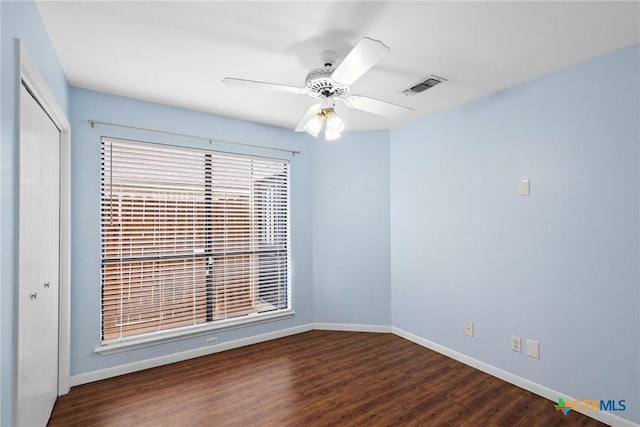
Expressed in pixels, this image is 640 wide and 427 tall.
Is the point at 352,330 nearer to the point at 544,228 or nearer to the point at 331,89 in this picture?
the point at 544,228

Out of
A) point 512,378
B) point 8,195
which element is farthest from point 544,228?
point 8,195

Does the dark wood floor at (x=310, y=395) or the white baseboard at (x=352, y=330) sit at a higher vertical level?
the white baseboard at (x=352, y=330)

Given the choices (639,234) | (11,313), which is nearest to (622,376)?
(639,234)

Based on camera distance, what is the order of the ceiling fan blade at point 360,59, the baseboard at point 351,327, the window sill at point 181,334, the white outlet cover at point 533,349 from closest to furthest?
the ceiling fan blade at point 360,59
the white outlet cover at point 533,349
the window sill at point 181,334
the baseboard at point 351,327

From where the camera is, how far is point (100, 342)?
2.66 m

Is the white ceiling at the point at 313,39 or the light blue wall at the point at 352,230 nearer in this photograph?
the white ceiling at the point at 313,39

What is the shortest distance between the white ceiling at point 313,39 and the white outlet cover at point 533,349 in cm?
210

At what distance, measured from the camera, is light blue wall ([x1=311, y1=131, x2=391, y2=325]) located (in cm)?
387

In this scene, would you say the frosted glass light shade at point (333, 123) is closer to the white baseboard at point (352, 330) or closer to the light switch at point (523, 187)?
the light switch at point (523, 187)

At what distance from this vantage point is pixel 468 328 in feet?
9.73

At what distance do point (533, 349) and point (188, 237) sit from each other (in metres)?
3.19

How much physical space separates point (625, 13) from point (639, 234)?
1.29 meters

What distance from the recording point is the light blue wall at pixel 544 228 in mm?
2037

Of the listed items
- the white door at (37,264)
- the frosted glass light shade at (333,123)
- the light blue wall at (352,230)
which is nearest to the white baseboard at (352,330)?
the light blue wall at (352,230)
